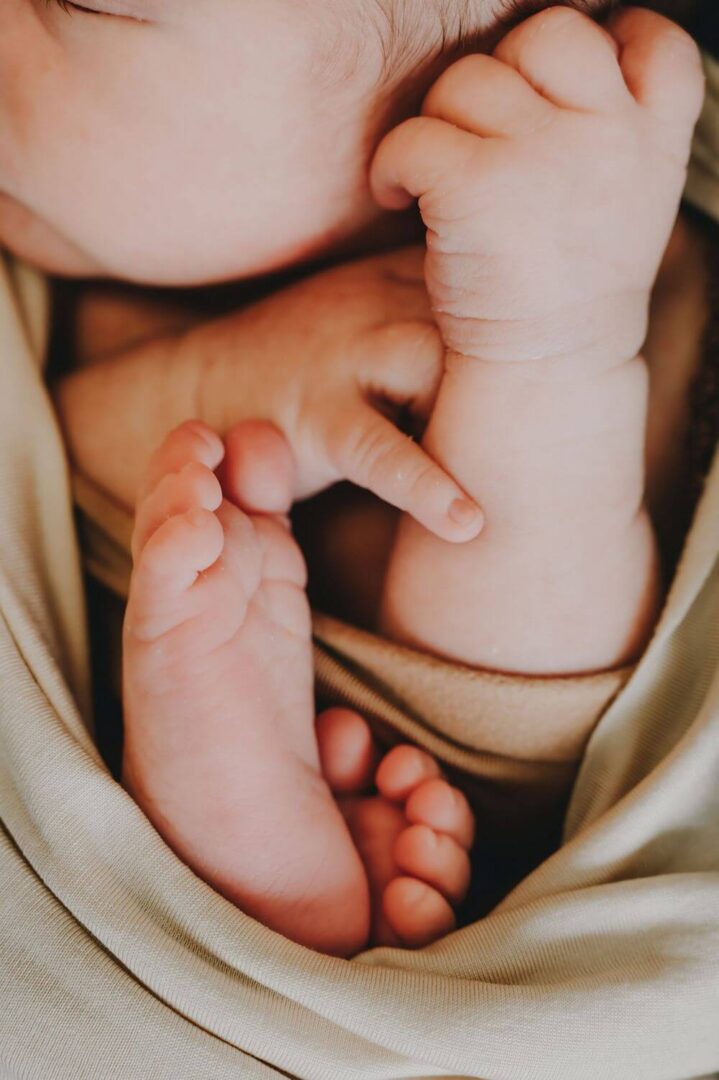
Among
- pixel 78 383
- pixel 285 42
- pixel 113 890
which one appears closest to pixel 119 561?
pixel 78 383

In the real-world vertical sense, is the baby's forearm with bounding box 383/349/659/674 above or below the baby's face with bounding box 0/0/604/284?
below

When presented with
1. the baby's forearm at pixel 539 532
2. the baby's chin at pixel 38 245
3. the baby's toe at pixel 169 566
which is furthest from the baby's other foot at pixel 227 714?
the baby's chin at pixel 38 245

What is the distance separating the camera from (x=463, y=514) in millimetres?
645

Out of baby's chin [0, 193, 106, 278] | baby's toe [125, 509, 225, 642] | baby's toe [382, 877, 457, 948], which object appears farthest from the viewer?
baby's chin [0, 193, 106, 278]

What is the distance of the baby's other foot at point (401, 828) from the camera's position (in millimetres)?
641

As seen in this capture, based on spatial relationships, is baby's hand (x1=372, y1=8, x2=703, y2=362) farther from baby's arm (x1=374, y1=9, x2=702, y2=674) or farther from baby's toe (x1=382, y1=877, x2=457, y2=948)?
baby's toe (x1=382, y1=877, x2=457, y2=948)

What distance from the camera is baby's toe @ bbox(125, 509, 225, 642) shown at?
54 cm

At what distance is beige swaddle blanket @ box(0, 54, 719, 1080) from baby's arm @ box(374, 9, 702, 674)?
0.05 meters

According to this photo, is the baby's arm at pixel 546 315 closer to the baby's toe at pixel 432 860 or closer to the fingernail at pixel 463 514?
the fingernail at pixel 463 514

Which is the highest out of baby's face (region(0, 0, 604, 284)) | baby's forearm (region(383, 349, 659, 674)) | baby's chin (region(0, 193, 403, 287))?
baby's face (region(0, 0, 604, 284))

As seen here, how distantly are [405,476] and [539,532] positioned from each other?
0.10 m

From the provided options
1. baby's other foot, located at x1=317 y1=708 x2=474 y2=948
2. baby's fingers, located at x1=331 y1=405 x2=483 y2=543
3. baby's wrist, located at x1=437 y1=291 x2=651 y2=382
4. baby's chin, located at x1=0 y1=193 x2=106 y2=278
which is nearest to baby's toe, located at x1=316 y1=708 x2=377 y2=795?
baby's other foot, located at x1=317 y1=708 x2=474 y2=948

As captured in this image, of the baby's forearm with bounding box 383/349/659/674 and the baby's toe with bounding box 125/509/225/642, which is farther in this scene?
the baby's forearm with bounding box 383/349/659/674

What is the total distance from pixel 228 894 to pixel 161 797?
8 centimetres
